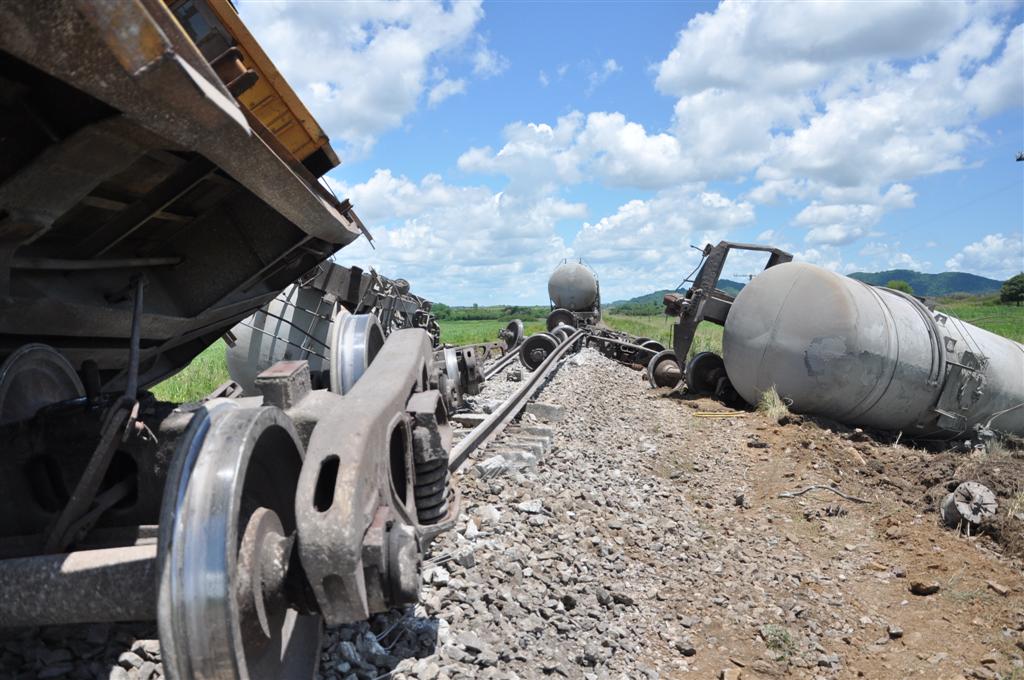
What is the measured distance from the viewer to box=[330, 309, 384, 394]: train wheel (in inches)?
156

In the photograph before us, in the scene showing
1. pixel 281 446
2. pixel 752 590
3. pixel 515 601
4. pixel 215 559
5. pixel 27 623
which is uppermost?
pixel 281 446

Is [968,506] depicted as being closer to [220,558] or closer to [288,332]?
[220,558]

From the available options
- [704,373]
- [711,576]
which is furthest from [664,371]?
[711,576]

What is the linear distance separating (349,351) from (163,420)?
172 cm

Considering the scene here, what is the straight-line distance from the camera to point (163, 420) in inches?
92.8

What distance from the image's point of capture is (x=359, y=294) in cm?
898

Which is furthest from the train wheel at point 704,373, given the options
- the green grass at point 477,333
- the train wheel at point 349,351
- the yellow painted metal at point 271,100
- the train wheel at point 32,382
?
the green grass at point 477,333

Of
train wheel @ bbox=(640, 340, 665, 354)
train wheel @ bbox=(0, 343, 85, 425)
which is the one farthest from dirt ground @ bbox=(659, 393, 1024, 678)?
train wheel @ bbox=(640, 340, 665, 354)

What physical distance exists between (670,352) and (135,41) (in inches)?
531

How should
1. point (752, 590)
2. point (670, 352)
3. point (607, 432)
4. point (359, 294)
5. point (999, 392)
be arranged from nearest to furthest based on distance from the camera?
point (752, 590), point (607, 432), point (359, 294), point (999, 392), point (670, 352)

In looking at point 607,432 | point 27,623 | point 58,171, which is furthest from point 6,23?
point 607,432

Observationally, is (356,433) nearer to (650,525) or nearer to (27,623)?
(27,623)

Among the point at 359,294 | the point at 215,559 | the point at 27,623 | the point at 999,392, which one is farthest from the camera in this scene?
the point at 999,392

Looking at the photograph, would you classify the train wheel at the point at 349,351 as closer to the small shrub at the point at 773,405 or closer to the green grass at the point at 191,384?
the green grass at the point at 191,384
